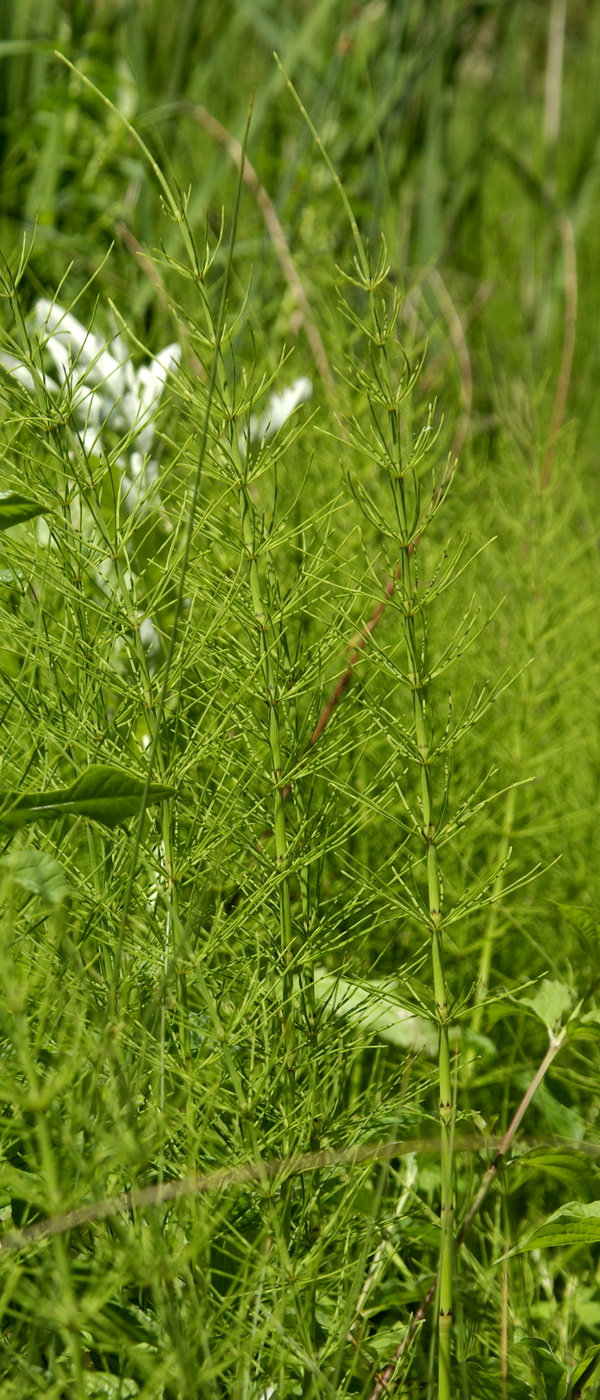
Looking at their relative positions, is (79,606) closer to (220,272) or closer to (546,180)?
(220,272)

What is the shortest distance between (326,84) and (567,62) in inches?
94.4

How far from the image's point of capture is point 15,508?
47 centimetres

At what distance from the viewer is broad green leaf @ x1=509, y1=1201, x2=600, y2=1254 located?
1.47 ft

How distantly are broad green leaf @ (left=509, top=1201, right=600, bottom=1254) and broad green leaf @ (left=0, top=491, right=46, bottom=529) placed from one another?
336 mm

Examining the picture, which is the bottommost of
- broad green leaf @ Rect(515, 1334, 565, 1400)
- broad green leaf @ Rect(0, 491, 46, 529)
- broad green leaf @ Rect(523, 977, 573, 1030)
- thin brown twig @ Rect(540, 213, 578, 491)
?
broad green leaf @ Rect(515, 1334, 565, 1400)

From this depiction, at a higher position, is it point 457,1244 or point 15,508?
point 15,508

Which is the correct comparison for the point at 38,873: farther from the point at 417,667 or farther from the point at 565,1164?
the point at 565,1164

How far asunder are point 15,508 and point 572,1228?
35 cm

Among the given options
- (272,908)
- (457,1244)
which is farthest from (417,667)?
(457,1244)

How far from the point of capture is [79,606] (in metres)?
0.51

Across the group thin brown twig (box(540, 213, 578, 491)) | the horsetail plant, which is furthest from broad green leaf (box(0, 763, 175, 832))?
thin brown twig (box(540, 213, 578, 491))

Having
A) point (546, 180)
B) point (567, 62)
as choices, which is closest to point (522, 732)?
point (546, 180)

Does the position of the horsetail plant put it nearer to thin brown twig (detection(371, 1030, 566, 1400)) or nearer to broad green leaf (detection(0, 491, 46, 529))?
thin brown twig (detection(371, 1030, 566, 1400))

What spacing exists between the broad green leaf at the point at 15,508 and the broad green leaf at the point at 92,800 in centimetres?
13
